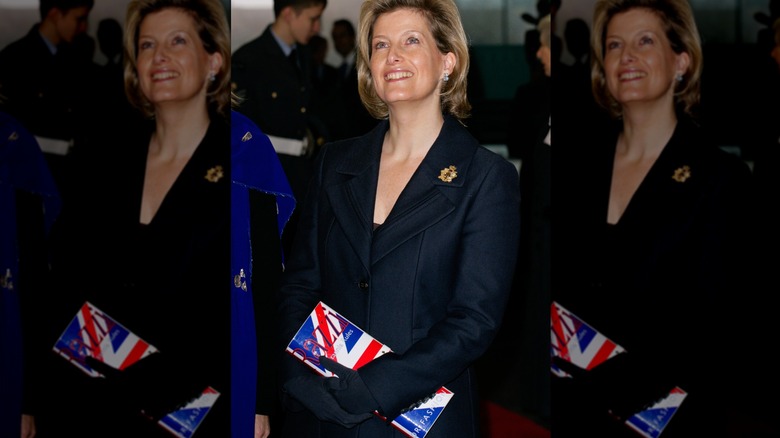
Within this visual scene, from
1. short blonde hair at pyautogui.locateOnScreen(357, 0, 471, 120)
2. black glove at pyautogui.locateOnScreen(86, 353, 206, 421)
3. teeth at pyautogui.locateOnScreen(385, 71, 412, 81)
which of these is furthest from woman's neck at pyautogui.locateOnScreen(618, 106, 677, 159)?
black glove at pyautogui.locateOnScreen(86, 353, 206, 421)

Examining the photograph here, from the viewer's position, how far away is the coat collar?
6.50 ft

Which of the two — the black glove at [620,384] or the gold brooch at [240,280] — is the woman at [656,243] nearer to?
the black glove at [620,384]

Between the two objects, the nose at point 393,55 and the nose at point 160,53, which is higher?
the nose at point 393,55

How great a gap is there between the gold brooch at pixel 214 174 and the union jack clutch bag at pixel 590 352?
1079 mm

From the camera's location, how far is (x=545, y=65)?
2.62m

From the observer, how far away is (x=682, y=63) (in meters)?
2.61

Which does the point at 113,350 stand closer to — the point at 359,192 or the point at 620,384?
the point at 359,192

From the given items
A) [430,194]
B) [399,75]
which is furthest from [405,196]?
[399,75]

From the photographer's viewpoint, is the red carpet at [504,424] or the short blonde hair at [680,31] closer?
the red carpet at [504,424]

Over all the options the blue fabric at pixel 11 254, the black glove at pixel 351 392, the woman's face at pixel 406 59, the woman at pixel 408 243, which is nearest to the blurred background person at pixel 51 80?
the blue fabric at pixel 11 254

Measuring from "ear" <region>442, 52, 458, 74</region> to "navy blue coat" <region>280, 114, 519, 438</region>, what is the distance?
0.40ft

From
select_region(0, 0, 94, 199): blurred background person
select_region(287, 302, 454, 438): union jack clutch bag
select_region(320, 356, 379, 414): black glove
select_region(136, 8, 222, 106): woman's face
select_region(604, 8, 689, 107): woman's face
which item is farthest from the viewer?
select_region(604, 8, 689, 107): woman's face

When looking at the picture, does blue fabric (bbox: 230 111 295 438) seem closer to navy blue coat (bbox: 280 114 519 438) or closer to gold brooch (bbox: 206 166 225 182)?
gold brooch (bbox: 206 166 225 182)

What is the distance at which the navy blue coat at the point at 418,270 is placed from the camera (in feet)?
6.26
